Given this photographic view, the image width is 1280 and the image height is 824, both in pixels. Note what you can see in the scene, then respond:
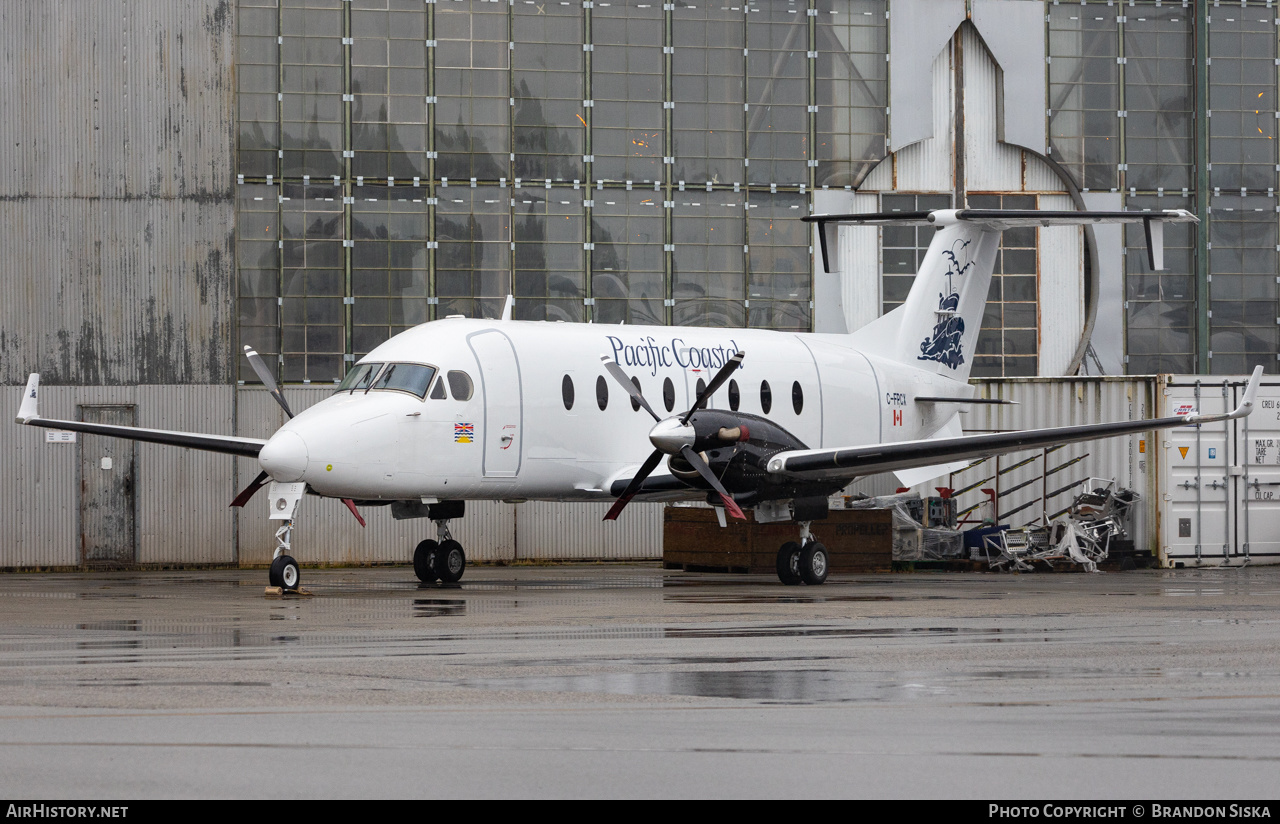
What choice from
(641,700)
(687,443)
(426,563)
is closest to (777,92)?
(687,443)

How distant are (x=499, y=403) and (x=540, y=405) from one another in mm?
715

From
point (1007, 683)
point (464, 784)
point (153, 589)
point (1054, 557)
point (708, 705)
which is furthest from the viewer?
point (1054, 557)

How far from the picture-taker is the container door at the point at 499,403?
19.7 meters

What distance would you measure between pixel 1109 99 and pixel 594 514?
41.4 feet

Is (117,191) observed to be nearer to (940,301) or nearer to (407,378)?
(407,378)

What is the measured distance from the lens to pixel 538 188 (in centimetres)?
2800

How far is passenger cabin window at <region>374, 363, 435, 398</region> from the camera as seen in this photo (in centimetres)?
1898

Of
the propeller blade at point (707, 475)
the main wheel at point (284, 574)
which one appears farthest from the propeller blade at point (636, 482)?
the main wheel at point (284, 574)

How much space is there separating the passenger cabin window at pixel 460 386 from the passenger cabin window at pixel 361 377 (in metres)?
0.94

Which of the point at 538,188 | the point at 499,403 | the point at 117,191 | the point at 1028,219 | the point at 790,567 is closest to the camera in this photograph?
the point at 499,403

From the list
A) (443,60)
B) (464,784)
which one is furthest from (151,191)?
(464,784)

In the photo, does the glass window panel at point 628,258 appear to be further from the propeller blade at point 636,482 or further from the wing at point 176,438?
the wing at point 176,438

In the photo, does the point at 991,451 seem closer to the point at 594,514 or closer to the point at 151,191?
the point at 594,514

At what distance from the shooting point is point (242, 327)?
2705cm
